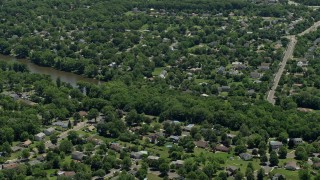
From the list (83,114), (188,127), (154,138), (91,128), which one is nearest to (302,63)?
(188,127)

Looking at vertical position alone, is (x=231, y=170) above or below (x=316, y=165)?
below

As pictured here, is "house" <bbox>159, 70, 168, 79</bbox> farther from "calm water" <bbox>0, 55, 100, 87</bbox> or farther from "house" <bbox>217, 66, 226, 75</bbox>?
"calm water" <bbox>0, 55, 100, 87</bbox>

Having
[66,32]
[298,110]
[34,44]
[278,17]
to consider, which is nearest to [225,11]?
[278,17]

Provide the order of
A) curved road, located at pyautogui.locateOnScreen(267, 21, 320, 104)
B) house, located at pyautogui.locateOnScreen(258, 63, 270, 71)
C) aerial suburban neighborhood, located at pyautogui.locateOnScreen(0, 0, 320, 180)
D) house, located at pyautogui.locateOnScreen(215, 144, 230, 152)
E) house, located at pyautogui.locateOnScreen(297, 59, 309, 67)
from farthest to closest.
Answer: house, located at pyautogui.locateOnScreen(297, 59, 309, 67) < house, located at pyautogui.locateOnScreen(258, 63, 270, 71) < curved road, located at pyautogui.locateOnScreen(267, 21, 320, 104) < house, located at pyautogui.locateOnScreen(215, 144, 230, 152) < aerial suburban neighborhood, located at pyautogui.locateOnScreen(0, 0, 320, 180)

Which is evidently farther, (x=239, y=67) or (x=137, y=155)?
(x=239, y=67)

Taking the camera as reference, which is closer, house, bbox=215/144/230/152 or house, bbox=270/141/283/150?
house, bbox=215/144/230/152

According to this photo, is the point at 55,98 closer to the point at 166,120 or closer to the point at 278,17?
the point at 166,120

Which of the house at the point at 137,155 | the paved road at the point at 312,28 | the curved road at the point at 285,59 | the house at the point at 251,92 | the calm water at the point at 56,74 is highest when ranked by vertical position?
the house at the point at 137,155

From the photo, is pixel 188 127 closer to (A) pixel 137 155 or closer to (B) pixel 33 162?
(A) pixel 137 155

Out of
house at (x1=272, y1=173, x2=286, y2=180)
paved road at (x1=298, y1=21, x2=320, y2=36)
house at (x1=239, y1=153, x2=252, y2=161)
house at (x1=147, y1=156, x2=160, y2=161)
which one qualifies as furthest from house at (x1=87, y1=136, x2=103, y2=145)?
paved road at (x1=298, y1=21, x2=320, y2=36)

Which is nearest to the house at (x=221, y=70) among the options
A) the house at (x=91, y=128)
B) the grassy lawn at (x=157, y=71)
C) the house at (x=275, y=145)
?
the grassy lawn at (x=157, y=71)

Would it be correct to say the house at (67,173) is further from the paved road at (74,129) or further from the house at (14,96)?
the house at (14,96)
